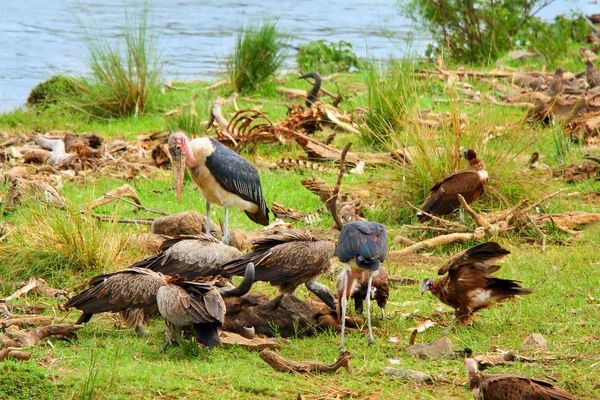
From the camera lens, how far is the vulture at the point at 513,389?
491 centimetres

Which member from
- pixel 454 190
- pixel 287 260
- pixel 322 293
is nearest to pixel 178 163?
pixel 287 260

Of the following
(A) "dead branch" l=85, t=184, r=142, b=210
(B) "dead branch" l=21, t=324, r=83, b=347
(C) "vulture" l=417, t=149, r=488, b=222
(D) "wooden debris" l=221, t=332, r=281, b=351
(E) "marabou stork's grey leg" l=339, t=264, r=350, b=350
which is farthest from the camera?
(A) "dead branch" l=85, t=184, r=142, b=210

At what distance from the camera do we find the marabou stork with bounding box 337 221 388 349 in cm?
610

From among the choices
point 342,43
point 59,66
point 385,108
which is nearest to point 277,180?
point 385,108

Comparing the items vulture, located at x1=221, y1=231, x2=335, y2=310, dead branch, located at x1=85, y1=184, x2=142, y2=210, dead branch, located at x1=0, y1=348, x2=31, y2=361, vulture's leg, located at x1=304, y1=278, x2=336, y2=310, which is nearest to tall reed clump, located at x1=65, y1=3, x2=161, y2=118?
dead branch, located at x1=85, y1=184, x2=142, y2=210

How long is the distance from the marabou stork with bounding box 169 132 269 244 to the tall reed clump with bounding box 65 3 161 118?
17.0 ft

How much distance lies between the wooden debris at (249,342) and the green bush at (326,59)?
1160 cm

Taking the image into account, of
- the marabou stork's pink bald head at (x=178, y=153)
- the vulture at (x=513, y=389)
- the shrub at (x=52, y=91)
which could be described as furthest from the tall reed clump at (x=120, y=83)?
the vulture at (x=513, y=389)

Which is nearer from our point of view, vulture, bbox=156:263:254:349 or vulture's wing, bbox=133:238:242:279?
vulture, bbox=156:263:254:349

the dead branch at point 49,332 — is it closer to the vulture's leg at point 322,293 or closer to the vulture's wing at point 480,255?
the vulture's leg at point 322,293

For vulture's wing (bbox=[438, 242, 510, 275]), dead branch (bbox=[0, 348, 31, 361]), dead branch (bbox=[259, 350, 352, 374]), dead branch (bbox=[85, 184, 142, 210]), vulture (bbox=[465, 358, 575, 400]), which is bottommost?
dead branch (bbox=[85, 184, 142, 210])

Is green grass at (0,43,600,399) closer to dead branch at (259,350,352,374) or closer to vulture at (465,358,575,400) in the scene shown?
dead branch at (259,350,352,374)

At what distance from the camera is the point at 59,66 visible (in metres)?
18.2

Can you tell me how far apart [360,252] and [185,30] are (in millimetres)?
17561
